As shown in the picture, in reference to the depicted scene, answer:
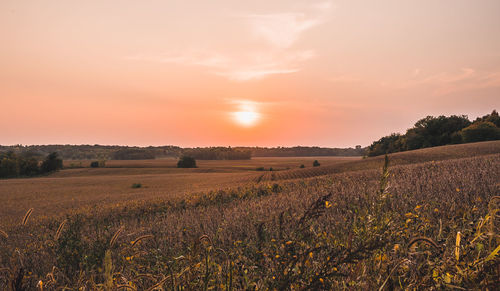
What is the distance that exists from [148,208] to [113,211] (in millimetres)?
2582

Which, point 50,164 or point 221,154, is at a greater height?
point 221,154

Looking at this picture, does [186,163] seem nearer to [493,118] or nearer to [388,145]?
[388,145]

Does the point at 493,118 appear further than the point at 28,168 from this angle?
No

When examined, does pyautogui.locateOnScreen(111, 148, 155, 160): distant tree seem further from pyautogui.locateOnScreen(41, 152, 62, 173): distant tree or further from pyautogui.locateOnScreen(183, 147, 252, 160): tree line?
pyautogui.locateOnScreen(41, 152, 62, 173): distant tree

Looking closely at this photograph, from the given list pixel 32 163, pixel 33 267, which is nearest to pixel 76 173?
pixel 32 163

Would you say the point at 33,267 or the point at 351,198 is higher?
the point at 351,198

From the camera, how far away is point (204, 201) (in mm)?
15539

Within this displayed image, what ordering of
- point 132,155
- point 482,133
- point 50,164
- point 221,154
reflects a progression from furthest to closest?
point 221,154
point 132,155
point 50,164
point 482,133

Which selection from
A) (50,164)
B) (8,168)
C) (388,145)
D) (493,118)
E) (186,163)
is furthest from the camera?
(186,163)

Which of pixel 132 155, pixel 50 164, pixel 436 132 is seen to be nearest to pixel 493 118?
pixel 436 132

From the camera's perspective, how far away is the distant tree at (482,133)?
56.9 m

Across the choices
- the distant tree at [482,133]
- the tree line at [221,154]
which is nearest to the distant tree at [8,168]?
the tree line at [221,154]

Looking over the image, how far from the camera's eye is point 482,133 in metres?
57.0

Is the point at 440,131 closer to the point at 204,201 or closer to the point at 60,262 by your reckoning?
the point at 204,201
